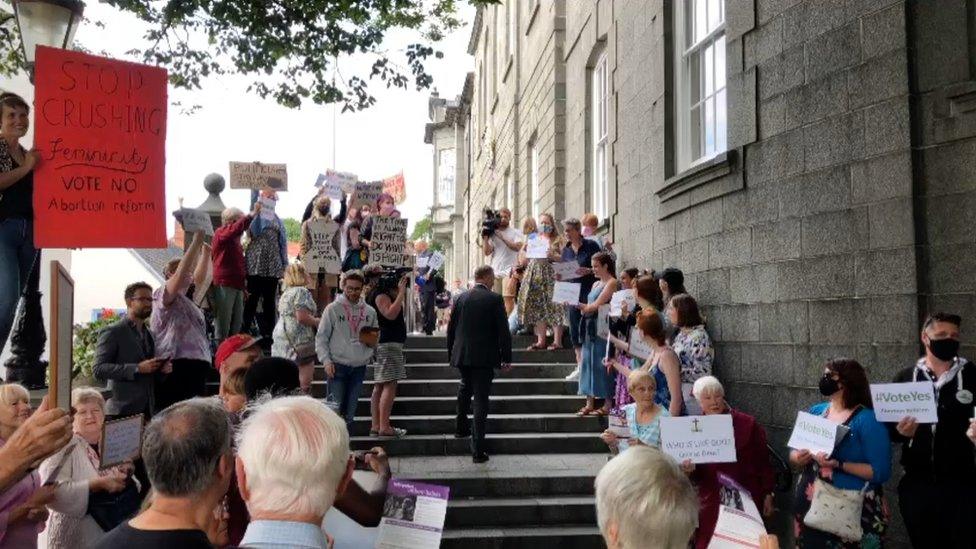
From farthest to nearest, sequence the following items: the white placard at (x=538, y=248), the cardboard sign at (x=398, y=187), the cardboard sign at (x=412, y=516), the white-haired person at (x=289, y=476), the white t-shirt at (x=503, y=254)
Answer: the cardboard sign at (x=398, y=187) → the white t-shirt at (x=503, y=254) → the white placard at (x=538, y=248) → the cardboard sign at (x=412, y=516) → the white-haired person at (x=289, y=476)

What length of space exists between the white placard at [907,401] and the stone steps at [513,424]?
5.16 m

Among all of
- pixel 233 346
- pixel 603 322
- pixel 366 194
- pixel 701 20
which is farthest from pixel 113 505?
pixel 366 194

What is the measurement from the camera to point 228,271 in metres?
9.94

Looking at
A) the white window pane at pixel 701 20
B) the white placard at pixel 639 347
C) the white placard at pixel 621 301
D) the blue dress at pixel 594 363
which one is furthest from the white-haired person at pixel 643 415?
the white window pane at pixel 701 20

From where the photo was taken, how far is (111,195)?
13.9ft

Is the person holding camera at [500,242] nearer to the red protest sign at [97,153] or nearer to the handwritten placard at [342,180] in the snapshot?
the handwritten placard at [342,180]

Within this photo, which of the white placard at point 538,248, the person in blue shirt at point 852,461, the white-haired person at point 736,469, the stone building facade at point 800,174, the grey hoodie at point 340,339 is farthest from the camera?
the white placard at point 538,248

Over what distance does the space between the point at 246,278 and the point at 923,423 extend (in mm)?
7895

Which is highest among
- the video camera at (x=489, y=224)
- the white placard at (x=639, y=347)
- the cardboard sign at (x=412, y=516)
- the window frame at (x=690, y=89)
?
the window frame at (x=690, y=89)

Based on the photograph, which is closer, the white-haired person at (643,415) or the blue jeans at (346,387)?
the white-haired person at (643,415)

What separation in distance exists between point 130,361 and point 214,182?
6.43 metres

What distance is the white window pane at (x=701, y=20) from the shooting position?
9.38 m

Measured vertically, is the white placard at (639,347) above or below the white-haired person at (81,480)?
above

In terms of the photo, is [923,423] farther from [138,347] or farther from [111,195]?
[138,347]
